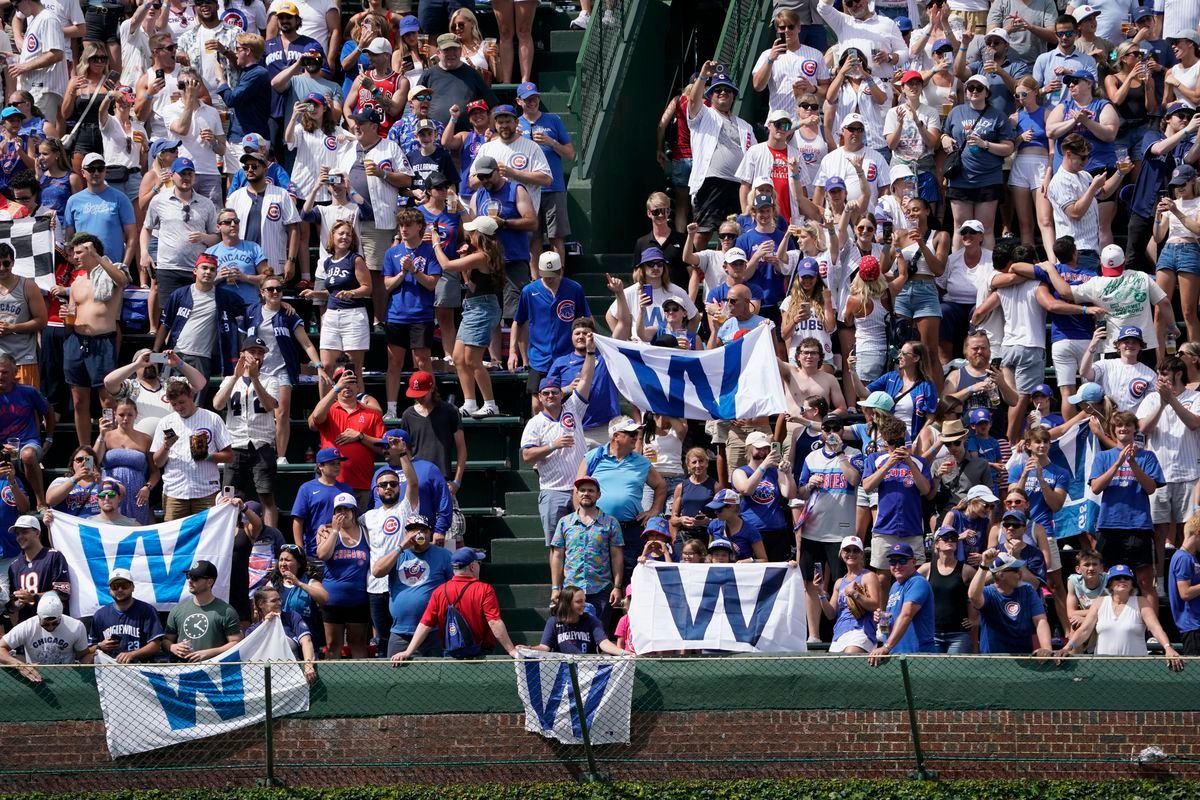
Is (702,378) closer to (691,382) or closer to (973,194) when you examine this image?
(691,382)

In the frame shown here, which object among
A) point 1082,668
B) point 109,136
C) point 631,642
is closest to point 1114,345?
point 1082,668

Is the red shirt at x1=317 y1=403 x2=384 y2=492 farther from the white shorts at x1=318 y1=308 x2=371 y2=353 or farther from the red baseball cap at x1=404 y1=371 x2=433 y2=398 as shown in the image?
the white shorts at x1=318 y1=308 x2=371 y2=353

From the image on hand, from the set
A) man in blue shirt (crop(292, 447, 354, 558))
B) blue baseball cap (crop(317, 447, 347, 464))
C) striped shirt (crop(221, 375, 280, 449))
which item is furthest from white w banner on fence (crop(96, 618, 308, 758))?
striped shirt (crop(221, 375, 280, 449))

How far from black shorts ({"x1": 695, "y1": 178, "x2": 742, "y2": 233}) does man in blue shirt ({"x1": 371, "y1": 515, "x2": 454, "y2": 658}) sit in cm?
547

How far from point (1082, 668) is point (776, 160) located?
689 cm

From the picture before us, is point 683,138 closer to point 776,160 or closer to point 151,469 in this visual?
point 776,160

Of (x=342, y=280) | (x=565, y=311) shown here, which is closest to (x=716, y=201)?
(x=565, y=311)

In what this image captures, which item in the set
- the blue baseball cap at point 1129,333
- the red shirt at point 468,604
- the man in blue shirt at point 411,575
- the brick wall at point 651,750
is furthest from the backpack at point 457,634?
the blue baseball cap at point 1129,333

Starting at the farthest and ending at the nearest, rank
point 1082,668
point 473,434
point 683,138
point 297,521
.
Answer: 1. point 683,138
2. point 473,434
3. point 297,521
4. point 1082,668

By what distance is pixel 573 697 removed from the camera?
15.9 m

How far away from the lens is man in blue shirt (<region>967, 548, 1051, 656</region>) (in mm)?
16016

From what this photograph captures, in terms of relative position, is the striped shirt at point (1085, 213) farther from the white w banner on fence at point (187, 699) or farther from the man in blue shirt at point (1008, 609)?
the white w banner on fence at point (187, 699)

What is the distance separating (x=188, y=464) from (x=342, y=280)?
245 cm

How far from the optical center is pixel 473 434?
19703mm
